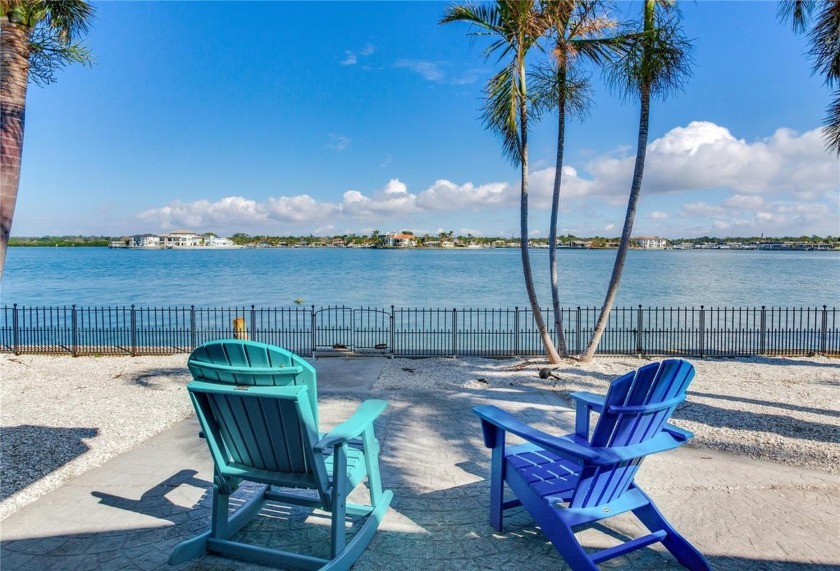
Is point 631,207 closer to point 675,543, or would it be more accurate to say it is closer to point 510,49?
point 510,49

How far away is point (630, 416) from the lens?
8.55 ft

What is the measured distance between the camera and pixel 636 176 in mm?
9422

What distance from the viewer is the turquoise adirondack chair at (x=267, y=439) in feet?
8.29

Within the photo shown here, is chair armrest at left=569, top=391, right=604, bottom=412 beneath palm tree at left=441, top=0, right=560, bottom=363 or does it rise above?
beneath

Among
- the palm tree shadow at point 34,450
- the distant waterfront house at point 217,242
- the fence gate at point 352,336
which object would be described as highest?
the distant waterfront house at point 217,242

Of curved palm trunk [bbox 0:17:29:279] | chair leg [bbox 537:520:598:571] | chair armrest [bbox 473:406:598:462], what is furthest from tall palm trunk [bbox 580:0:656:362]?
curved palm trunk [bbox 0:17:29:279]

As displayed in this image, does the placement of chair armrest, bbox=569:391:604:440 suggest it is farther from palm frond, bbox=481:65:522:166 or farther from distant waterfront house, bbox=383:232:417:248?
distant waterfront house, bbox=383:232:417:248

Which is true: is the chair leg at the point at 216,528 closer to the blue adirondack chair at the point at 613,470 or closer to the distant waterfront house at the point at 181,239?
the blue adirondack chair at the point at 613,470

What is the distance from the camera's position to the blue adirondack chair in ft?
8.45

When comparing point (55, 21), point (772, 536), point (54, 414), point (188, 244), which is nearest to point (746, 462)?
point (772, 536)

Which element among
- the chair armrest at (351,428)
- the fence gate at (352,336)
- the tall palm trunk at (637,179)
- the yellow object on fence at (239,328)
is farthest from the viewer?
the fence gate at (352,336)

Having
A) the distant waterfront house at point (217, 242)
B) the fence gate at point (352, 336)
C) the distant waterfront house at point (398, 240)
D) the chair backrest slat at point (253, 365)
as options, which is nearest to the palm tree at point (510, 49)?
the fence gate at point (352, 336)

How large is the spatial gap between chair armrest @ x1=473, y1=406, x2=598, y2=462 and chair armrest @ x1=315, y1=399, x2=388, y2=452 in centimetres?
70

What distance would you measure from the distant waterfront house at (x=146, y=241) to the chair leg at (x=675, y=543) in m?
187
